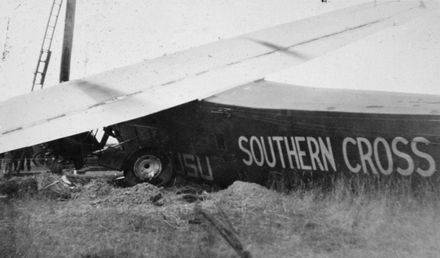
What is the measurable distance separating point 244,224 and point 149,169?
4095 millimetres

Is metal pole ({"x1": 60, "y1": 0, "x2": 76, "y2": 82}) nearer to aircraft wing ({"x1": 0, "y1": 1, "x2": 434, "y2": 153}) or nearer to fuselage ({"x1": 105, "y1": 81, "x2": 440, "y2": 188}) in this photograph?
fuselage ({"x1": 105, "y1": 81, "x2": 440, "y2": 188})

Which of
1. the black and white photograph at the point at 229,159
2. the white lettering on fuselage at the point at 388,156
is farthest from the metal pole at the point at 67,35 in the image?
the white lettering on fuselage at the point at 388,156

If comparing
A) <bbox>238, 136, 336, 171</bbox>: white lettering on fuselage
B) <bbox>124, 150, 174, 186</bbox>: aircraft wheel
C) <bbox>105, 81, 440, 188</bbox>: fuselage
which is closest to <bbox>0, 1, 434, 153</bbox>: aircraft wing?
<bbox>105, 81, 440, 188</bbox>: fuselage

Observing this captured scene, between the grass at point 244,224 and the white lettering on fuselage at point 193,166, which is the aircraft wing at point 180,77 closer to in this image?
the grass at point 244,224

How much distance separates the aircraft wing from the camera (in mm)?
7548

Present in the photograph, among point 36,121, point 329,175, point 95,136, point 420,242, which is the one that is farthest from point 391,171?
point 95,136

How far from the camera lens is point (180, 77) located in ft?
30.1

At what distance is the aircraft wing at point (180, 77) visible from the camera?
755 centimetres

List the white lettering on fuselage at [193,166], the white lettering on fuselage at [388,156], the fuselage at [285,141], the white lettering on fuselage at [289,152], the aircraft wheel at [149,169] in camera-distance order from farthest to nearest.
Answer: the aircraft wheel at [149,169] → the white lettering on fuselage at [193,166] → the white lettering on fuselage at [289,152] → the fuselage at [285,141] → the white lettering on fuselage at [388,156]

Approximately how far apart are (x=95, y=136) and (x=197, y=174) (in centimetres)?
231

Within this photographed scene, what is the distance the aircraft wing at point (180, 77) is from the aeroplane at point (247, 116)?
0.06ft

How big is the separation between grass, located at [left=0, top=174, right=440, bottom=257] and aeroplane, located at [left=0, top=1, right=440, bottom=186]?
0.49 m

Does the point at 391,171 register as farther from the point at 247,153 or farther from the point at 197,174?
the point at 197,174

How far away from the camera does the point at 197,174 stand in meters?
10.7
